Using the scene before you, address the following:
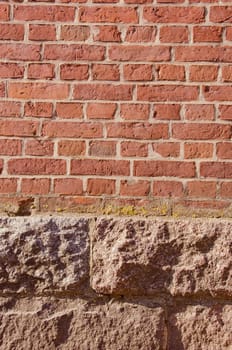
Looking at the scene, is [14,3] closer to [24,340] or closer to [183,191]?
[183,191]

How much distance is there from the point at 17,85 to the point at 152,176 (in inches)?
26.9

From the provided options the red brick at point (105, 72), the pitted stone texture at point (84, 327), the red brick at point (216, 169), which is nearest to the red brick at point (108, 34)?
the red brick at point (105, 72)

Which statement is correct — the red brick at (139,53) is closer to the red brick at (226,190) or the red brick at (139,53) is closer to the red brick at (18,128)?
the red brick at (18,128)

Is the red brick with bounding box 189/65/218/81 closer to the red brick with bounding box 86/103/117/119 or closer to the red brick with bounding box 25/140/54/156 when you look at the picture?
the red brick with bounding box 86/103/117/119

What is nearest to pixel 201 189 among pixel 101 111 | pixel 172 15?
pixel 101 111

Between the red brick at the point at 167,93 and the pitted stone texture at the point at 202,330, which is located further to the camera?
the red brick at the point at 167,93

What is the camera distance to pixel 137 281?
95.9 inches

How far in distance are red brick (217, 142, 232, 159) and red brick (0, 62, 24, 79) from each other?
34.7 inches

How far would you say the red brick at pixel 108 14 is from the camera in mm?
2572

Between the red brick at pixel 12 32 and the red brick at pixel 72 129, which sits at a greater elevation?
the red brick at pixel 12 32

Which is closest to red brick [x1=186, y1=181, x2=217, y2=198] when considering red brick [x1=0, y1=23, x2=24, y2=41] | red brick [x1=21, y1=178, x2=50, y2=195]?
red brick [x1=21, y1=178, x2=50, y2=195]

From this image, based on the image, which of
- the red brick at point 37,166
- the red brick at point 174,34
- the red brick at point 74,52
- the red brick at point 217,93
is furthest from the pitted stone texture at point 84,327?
the red brick at point 174,34

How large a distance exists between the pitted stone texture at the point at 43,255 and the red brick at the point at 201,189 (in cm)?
48

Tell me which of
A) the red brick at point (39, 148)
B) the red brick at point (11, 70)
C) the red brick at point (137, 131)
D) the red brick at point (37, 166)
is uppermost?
the red brick at point (11, 70)
